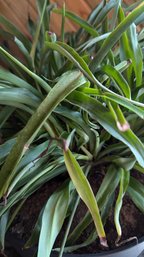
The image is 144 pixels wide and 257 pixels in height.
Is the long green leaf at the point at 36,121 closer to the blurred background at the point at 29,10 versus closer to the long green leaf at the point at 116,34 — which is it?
the long green leaf at the point at 116,34

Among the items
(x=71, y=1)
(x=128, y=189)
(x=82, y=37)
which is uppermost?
(x=71, y=1)

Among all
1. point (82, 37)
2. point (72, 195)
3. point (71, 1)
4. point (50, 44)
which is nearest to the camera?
point (50, 44)

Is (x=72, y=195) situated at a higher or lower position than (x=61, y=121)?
lower

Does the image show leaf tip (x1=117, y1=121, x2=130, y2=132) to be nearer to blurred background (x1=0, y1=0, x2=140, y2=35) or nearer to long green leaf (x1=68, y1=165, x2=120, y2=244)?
long green leaf (x1=68, y1=165, x2=120, y2=244)

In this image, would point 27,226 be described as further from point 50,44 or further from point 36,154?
point 50,44

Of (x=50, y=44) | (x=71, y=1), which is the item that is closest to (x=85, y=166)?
(x=50, y=44)

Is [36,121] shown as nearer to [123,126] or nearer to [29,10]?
[123,126]

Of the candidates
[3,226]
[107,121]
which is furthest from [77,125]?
[3,226]

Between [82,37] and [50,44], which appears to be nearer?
[50,44]

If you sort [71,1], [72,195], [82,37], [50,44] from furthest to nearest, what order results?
[71,1]
[82,37]
[72,195]
[50,44]
